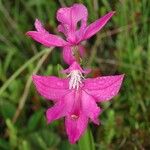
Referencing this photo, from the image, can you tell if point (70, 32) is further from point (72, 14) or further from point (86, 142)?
point (86, 142)

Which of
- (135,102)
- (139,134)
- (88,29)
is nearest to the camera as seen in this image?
(88,29)

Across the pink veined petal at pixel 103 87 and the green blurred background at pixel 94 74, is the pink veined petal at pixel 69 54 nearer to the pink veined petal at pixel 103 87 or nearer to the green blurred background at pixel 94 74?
the pink veined petal at pixel 103 87

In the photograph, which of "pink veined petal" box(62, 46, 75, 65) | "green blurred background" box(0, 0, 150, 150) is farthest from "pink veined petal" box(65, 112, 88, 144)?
"green blurred background" box(0, 0, 150, 150)

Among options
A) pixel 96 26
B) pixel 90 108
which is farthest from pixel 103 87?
pixel 96 26

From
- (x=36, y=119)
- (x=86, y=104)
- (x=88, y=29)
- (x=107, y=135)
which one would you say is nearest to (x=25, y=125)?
(x=36, y=119)

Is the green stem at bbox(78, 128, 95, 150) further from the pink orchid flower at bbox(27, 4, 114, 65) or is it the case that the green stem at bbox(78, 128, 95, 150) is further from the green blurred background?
the green blurred background

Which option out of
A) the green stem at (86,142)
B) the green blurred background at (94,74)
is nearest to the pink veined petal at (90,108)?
the green stem at (86,142)

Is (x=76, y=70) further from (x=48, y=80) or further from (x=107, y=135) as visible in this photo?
(x=107, y=135)
